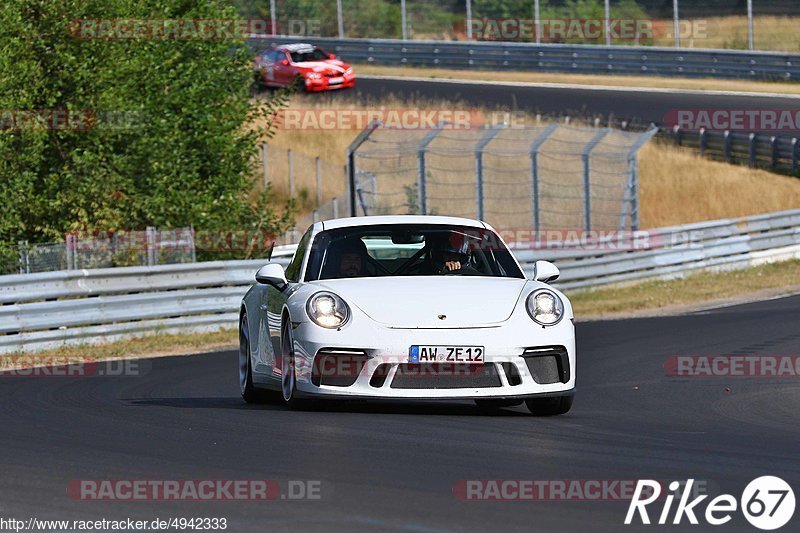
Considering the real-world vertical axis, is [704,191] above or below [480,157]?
below

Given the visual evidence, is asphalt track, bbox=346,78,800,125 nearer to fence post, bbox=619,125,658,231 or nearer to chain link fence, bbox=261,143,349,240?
chain link fence, bbox=261,143,349,240

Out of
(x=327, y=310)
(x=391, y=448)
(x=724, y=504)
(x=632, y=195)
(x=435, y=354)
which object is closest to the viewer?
(x=724, y=504)

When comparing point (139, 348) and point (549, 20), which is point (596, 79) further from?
point (139, 348)

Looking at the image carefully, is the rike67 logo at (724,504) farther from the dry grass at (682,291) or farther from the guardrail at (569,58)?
the guardrail at (569,58)

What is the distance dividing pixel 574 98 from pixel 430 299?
34426mm

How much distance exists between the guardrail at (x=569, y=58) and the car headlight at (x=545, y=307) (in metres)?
33.0

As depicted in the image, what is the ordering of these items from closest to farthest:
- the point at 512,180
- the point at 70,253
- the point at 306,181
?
1. the point at 70,253
2. the point at 306,181
3. the point at 512,180

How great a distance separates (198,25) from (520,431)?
17.2 metres

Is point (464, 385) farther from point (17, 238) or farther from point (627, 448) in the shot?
point (17, 238)

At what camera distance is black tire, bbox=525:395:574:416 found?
31.9ft

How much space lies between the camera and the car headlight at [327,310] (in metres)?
9.41

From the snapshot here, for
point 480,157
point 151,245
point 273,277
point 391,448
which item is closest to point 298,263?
point 273,277

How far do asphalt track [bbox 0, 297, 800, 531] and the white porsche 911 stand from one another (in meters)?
0.21

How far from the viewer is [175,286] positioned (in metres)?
19.8
